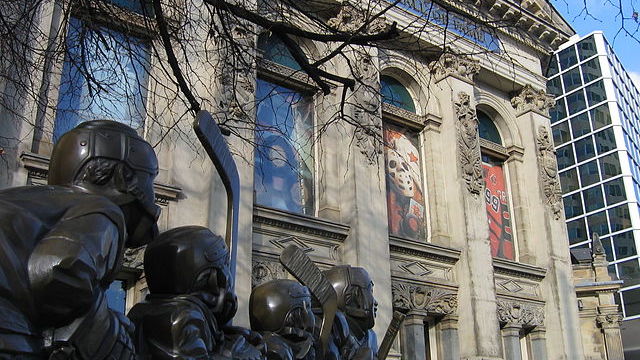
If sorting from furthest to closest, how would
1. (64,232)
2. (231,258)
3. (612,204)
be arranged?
1. (612,204)
2. (231,258)
3. (64,232)

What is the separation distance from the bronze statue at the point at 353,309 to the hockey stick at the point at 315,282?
0.27 meters

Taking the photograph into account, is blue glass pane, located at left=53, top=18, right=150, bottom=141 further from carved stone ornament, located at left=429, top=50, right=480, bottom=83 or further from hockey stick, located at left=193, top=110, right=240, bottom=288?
carved stone ornament, located at left=429, top=50, right=480, bottom=83

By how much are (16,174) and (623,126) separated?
54.7 metres

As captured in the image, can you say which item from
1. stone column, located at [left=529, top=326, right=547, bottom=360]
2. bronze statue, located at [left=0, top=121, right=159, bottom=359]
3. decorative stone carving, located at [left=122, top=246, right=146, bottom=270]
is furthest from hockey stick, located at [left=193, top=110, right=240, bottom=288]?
stone column, located at [left=529, top=326, right=547, bottom=360]

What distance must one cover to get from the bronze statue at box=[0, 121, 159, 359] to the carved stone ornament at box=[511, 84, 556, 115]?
20.4 m

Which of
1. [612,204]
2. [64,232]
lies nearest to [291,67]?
[64,232]

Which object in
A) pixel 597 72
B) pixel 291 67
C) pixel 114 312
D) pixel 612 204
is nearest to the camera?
pixel 114 312

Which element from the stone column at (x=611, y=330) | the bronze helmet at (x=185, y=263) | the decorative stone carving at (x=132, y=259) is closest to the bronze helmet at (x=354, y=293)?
the bronze helmet at (x=185, y=263)

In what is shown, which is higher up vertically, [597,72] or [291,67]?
[597,72]

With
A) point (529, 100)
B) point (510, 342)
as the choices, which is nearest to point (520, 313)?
point (510, 342)

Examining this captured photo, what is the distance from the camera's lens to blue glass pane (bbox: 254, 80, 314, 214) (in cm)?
1430

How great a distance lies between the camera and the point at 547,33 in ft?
72.8

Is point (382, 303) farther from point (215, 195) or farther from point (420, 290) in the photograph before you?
point (215, 195)

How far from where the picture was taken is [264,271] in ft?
43.3
